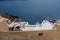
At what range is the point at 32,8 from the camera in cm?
282

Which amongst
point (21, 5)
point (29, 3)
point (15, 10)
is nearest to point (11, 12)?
point (15, 10)

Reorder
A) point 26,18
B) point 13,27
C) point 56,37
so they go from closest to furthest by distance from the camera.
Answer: point 56,37
point 13,27
point 26,18

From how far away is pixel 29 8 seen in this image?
2828mm

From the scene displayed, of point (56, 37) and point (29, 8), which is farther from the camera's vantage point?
point (29, 8)

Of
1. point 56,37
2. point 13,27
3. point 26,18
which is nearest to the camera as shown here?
point 56,37

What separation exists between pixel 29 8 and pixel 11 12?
426mm

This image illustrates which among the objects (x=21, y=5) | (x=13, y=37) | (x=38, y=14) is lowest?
(x=13, y=37)

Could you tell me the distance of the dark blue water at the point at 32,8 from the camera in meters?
2.77

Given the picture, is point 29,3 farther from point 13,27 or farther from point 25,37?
point 25,37

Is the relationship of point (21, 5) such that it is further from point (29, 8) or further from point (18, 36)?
point (18, 36)

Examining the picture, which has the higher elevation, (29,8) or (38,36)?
(29,8)

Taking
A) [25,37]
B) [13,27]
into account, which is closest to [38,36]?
[25,37]

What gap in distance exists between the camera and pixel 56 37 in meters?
0.87

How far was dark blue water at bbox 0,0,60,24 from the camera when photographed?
9.09ft
